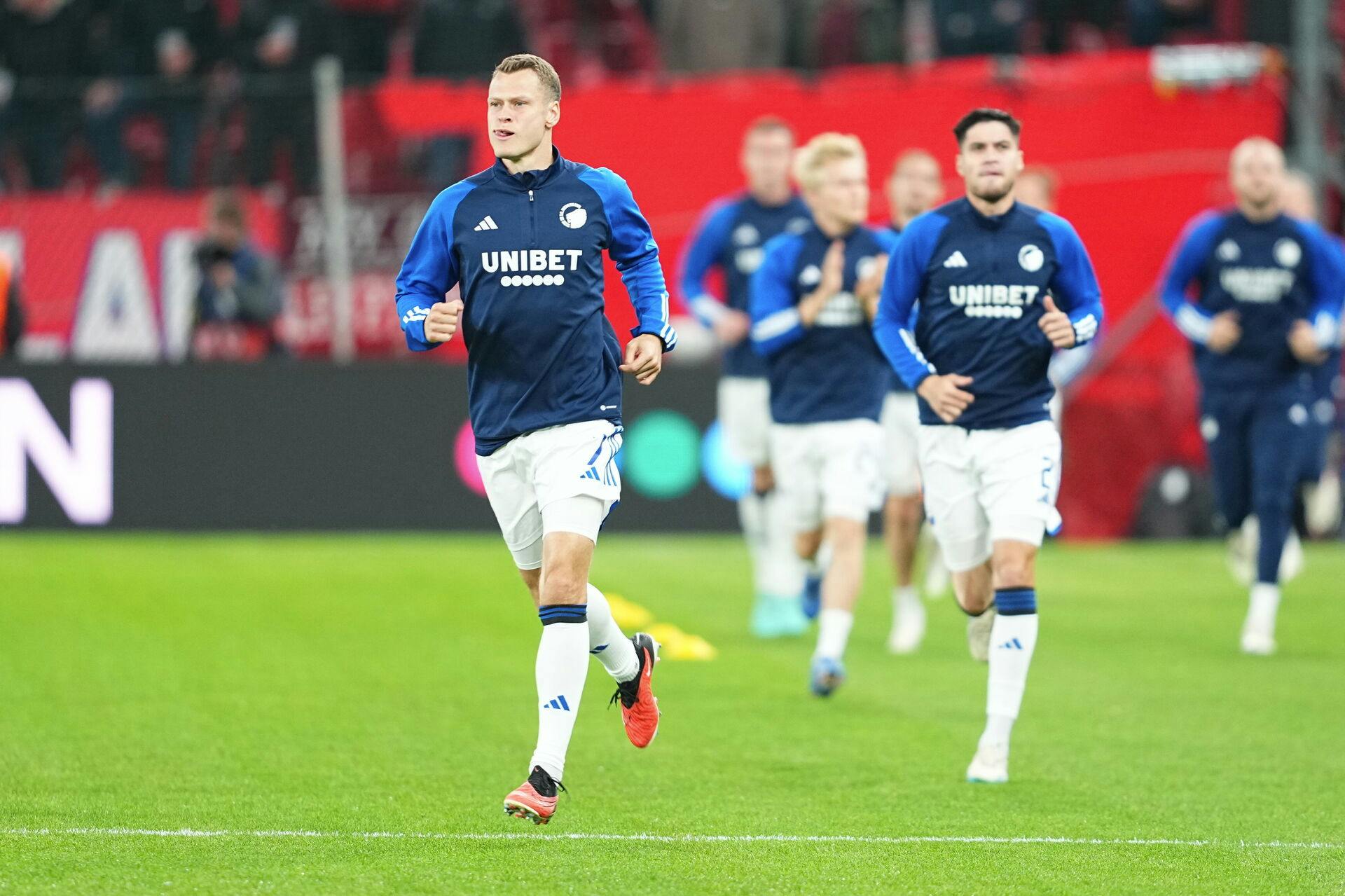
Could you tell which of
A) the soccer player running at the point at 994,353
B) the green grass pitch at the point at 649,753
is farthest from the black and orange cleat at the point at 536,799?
the soccer player running at the point at 994,353

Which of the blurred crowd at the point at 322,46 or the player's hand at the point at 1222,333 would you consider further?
the blurred crowd at the point at 322,46

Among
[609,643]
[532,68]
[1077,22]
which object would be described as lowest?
[609,643]

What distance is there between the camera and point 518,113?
650 centimetres

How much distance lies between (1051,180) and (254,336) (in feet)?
24.7

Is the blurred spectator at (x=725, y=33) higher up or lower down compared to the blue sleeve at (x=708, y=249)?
higher up

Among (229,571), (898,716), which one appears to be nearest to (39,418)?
(229,571)

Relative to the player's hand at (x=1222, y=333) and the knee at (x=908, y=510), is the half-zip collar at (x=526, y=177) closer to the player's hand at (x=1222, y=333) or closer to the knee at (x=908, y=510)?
the knee at (x=908, y=510)

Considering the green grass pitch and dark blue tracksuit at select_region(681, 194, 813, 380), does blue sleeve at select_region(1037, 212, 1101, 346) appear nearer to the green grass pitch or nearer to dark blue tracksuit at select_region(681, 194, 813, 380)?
the green grass pitch

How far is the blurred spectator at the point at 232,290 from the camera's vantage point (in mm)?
16469

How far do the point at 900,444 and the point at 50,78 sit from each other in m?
9.88

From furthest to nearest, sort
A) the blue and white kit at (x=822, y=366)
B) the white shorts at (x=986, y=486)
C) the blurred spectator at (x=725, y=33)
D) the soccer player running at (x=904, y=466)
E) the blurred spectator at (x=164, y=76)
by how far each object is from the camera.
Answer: the blurred spectator at (x=725, y=33)
the blurred spectator at (x=164, y=76)
the soccer player running at (x=904, y=466)
the blue and white kit at (x=822, y=366)
the white shorts at (x=986, y=486)

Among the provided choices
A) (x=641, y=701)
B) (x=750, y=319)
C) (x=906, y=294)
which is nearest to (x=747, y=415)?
(x=750, y=319)

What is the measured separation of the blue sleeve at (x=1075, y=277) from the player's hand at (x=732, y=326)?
3.76 metres

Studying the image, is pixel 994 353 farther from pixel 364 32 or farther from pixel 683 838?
pixel 364 32
